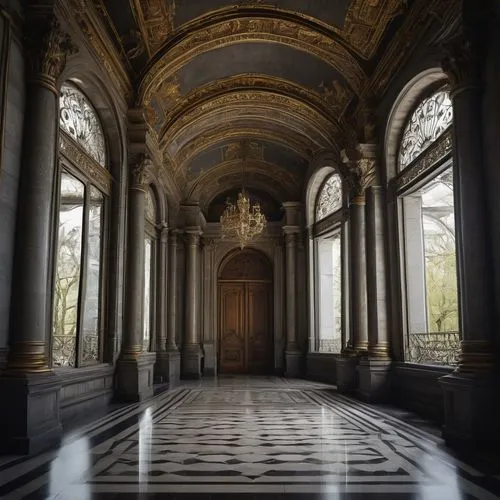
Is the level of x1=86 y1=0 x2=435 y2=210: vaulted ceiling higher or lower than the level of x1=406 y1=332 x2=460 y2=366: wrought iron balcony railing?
higher

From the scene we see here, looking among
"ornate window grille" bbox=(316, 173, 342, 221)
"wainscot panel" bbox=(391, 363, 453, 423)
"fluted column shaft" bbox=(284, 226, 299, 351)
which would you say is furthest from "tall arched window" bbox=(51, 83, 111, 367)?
"fluted column shaft" bbox=(284, 226, 299, 351)

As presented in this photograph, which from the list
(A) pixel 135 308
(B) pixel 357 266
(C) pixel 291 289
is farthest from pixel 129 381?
(C) pixel 291 289

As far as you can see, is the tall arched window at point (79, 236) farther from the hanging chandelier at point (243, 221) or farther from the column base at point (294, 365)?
the column base at point (294, 365)

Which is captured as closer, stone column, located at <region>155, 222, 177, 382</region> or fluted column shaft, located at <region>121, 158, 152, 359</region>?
fluted column shaft, located at <region>121, 158, 152, 359</region>

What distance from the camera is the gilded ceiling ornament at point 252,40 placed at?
1045cm

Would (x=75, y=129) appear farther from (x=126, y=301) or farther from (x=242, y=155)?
(x=242, y=155)

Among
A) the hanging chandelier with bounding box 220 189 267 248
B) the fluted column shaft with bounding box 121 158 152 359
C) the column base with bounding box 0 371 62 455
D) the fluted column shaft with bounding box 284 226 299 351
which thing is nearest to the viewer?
the column base with bounding box 0 371 62 455

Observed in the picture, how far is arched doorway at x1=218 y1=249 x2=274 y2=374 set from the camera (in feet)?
62.4

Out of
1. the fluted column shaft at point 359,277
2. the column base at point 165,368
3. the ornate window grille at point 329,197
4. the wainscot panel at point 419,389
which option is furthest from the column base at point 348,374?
the ornate window grille at point 329,197

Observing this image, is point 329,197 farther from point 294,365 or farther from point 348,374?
point 348,374

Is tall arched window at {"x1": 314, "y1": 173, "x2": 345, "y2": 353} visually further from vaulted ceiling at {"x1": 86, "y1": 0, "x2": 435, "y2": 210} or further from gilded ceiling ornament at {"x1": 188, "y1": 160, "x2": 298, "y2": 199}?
gilded ceiling ornament at {"x1": 188, "y1": 160, "x2": 298, "y2": 199}

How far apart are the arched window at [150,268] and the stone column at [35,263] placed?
691 cm

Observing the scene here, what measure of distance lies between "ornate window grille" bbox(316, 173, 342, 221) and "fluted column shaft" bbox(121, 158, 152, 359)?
6114mm

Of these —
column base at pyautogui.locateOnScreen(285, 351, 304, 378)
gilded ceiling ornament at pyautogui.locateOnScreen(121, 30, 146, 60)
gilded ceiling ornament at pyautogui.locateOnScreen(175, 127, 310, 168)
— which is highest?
gilded ceiling ornament at pyautogui.locateOnScreen(175, 127, 310, 168)
